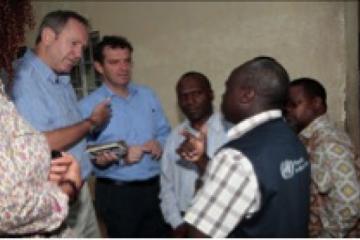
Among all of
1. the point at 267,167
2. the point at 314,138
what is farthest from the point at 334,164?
the point at 267,167

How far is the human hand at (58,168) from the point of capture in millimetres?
1626

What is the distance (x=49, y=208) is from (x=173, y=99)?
3.72 meters

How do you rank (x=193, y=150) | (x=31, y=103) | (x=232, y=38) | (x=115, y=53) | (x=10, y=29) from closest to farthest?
1. (x=10, y=29)
2. (x=31, y=103)
3. (x=193, y=150)
4. (x=115, y=53)
5. (x=232, y=38)

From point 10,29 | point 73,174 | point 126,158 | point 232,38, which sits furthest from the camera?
point 232,38

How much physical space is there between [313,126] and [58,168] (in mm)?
1831

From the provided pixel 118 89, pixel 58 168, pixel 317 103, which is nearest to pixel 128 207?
pixel 118 89

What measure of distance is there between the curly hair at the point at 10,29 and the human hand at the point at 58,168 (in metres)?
0.36

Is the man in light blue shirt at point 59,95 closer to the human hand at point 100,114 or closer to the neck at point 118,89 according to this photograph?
the human hand at point 100,114

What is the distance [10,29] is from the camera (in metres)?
1.60

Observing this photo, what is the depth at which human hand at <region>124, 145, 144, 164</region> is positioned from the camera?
3.49 meters

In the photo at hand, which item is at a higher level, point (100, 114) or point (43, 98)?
point (43, 98)

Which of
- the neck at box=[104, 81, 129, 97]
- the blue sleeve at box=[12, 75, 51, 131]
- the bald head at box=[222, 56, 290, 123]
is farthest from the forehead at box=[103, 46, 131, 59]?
the bald head at box=[222, 56, 290, 123]

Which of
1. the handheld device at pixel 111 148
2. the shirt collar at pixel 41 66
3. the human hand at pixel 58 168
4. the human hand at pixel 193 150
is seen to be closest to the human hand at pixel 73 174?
the human hand at pixel 58 168

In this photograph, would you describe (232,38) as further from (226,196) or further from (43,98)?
(226,196)
